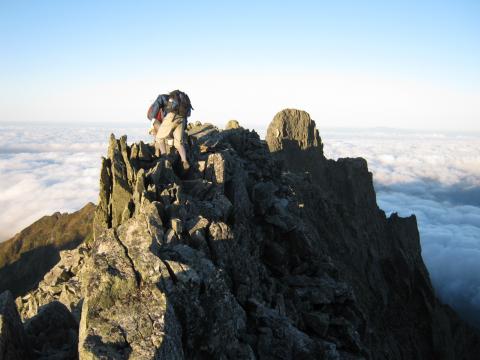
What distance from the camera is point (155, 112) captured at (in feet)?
86.4

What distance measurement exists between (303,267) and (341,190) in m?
120

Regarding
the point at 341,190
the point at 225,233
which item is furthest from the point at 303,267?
the point at 341,190

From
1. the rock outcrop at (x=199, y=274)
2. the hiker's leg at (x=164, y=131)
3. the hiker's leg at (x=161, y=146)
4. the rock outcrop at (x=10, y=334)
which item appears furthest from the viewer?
the hiker's leg at (x=161, y=146)

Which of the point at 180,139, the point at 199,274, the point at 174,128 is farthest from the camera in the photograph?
the point at 174,128

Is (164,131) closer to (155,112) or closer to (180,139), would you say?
(180,139)

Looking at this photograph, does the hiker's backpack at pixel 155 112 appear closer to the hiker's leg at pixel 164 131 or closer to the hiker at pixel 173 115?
the hiker at pixel 173 115

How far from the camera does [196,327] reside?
1290 centimetres

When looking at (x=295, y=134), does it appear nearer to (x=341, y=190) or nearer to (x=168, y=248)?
(x=341, y=190)

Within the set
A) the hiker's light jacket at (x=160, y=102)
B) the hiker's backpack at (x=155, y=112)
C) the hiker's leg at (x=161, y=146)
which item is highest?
the hiker's light jacket at (x=160, y=102)

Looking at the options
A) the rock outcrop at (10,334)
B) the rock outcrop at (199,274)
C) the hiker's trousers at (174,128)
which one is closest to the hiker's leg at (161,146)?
the hiker's trousers at (174,128)

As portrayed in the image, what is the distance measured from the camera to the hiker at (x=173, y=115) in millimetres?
25859

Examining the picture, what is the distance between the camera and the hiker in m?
25.9

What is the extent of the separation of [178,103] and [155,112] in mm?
1724

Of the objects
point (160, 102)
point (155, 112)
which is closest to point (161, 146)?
point (155, 112)
